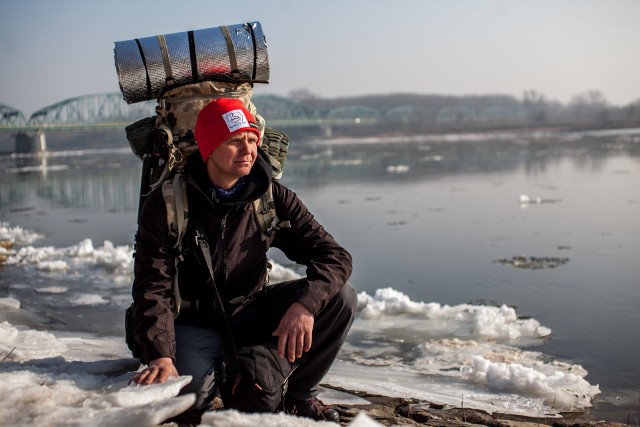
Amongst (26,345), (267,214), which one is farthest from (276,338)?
(26,345)

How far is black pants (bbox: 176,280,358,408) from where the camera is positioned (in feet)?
10.2

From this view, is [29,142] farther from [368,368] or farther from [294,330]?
[294,330]

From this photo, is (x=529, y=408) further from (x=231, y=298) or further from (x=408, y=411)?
(x=231, y=298)

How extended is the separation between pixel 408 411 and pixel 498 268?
15.4ft

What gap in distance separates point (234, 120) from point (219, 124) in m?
0.07

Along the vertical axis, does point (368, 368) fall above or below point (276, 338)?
below

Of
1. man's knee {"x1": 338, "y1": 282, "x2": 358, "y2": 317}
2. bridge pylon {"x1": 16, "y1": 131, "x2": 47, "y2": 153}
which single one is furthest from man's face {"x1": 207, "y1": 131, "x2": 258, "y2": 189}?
bridge pylon {"x1": 16, "y1": 131, "x2": 47, "y2": 153}

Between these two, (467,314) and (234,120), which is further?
(467,314)

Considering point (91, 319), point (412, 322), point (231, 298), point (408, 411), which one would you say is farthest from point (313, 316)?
point (91, 319)

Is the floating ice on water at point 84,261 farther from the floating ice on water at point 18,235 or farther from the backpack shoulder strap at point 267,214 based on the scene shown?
the backpack shoulder strap at point 267,214

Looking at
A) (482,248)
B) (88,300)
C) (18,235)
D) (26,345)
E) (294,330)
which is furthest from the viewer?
(18,235)

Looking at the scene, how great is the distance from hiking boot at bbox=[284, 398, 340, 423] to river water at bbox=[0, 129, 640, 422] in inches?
69.0

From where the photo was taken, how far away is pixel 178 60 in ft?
12.7

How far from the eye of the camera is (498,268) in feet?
26.1
